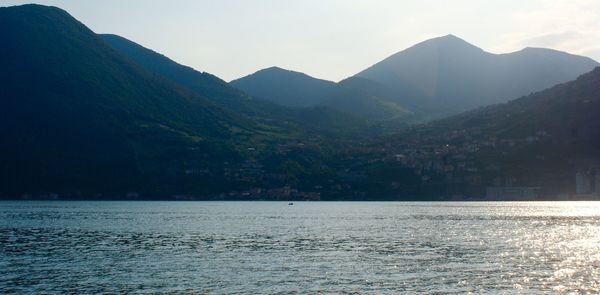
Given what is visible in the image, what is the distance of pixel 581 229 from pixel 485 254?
64.5m

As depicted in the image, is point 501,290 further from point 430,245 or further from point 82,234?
point 82,234

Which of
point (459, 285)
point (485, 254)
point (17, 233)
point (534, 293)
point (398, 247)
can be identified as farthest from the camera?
point (17, 233)

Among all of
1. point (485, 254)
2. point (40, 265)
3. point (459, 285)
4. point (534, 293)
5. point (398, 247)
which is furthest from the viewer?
point (398, 247)

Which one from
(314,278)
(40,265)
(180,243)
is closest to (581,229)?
(180,243)

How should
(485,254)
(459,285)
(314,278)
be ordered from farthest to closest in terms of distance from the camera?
(485,254), (314,278), (459,285)

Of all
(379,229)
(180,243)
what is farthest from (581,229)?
(180,243)

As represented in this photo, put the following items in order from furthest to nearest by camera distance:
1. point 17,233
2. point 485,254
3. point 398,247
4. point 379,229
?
point 379,229 < point 17,233 < point 398,247 < point 485,254

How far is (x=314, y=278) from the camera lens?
7400 centimetres

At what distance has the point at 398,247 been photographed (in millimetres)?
108500

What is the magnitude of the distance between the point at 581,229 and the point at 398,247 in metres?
63.0

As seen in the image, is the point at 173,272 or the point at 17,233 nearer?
the point at 173,272

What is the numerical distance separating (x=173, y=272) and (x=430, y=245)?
48302 mm

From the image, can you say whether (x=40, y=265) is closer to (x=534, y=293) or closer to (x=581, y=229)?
(x=534, y=293)

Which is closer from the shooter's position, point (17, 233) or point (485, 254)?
point (485, 254)
